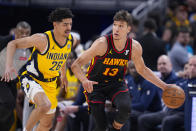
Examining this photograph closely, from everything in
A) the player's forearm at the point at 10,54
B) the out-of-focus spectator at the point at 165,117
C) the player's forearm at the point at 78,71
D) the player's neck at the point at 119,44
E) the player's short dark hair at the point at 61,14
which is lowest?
the out-of-focus spectator at the point at 165,117

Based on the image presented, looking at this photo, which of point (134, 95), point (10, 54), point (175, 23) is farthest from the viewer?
point (175, 23)

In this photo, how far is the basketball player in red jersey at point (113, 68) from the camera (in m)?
5.01

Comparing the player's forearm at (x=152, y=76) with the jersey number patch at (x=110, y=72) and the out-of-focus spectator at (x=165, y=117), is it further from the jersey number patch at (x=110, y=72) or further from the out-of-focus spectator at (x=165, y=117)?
the out-of-focus spectator at (x=165, y=117)

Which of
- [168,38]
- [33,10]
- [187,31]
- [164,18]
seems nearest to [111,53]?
[187,31]

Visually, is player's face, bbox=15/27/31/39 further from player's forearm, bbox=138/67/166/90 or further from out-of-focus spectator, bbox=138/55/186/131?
out-of-focus spectator, bbox=138/55/186/131

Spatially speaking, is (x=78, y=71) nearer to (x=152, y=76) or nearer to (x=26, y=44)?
(x=26, y=44)

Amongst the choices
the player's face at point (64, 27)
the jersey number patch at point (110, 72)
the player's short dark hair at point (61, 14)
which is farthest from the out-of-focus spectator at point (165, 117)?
the player's short dark hair at point (61, 14)

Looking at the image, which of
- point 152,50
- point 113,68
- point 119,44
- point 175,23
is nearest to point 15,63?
point 113,68

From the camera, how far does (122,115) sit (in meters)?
5.02

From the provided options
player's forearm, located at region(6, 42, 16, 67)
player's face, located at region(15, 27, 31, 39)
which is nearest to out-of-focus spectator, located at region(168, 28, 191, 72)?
player's face, located at region(15, 27, 31, 39)

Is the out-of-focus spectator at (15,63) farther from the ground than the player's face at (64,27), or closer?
closer

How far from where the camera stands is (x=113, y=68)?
518 cm

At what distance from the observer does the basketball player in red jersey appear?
5008 mm

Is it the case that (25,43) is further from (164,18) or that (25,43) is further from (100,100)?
(164,18)
